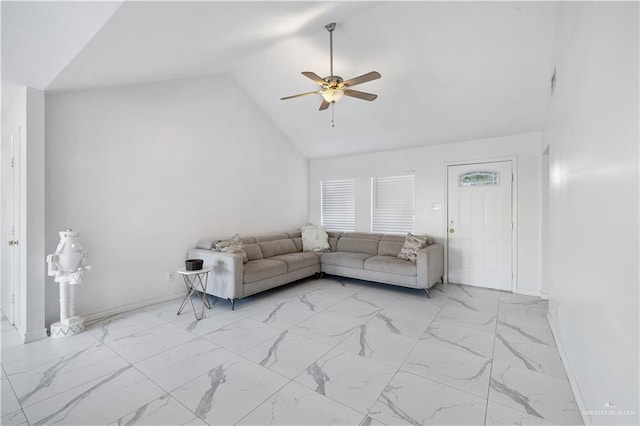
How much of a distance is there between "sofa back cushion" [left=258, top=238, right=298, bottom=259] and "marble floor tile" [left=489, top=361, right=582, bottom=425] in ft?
12.0

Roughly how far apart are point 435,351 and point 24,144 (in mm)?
4498

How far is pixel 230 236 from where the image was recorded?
498cm

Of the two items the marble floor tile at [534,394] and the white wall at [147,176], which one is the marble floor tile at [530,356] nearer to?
the marble floor tile at [534,394]

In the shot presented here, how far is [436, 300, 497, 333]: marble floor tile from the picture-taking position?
3.26 m

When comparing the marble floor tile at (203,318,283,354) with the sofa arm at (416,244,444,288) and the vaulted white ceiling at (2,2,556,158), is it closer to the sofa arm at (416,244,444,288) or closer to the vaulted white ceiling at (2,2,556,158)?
the sofa arm at (416,244,444,288)

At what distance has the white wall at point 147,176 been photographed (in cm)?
328

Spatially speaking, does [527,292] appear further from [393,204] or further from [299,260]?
[299,260]

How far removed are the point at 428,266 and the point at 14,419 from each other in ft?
14.2

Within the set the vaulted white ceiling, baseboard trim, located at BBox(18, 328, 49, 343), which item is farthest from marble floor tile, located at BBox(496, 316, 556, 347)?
baseboard trim, located at BBox(18, 328, 49, 343)

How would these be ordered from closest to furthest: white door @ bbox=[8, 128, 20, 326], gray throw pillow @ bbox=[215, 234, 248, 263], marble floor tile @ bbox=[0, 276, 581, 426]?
marble floor tile @ bbox=[0, 276, 581, 426]
white door @ bbox=[8, 128, 20, 326]
gray throw pillow @ bbox=[215, 234, 248, 263]

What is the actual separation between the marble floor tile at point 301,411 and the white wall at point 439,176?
3.82 meters

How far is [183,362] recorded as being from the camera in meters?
2.50

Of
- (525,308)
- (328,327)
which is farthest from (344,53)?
(525,308)

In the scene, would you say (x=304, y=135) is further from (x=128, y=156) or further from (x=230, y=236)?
(x=128, y=156)
